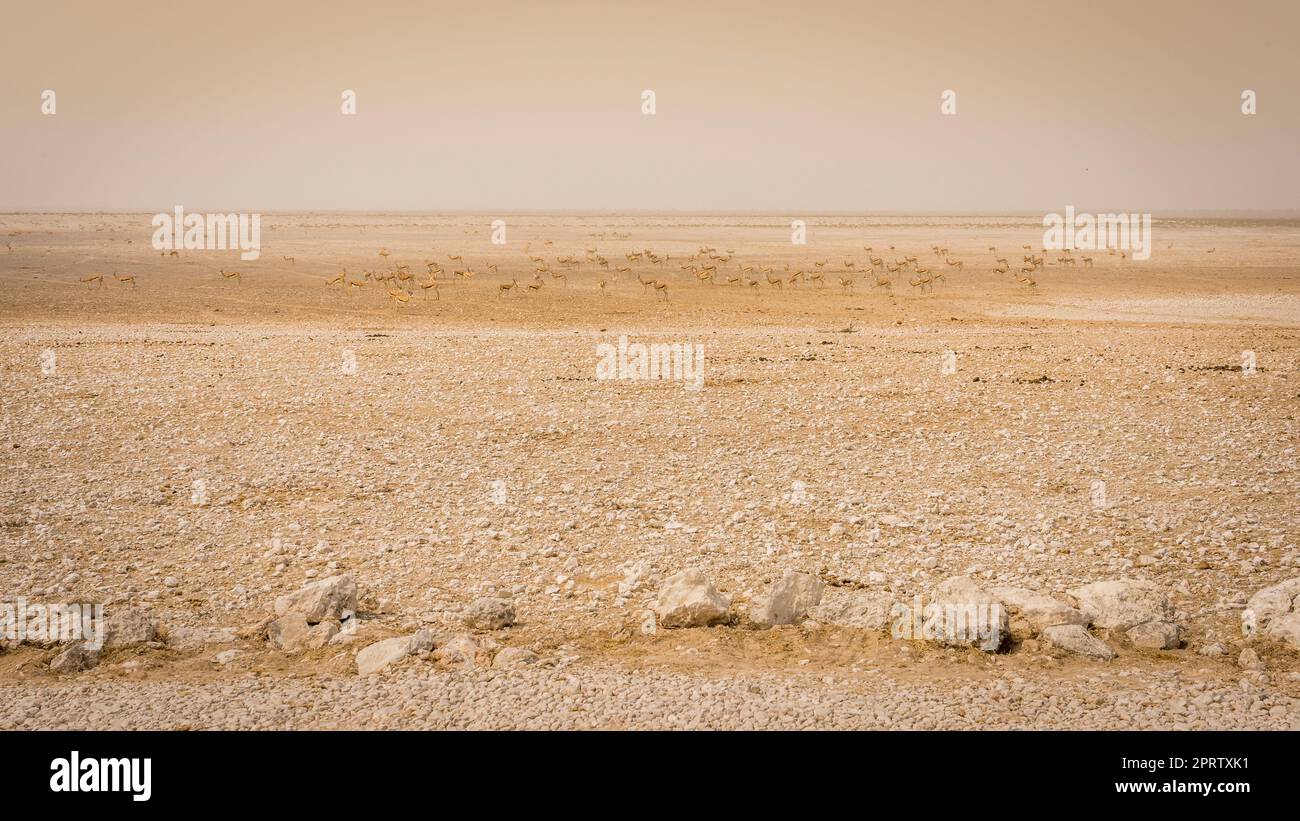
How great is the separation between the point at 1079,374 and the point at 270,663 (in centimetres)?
1500

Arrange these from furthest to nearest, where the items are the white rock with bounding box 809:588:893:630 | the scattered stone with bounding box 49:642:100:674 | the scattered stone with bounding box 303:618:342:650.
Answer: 1. the white rock with bounding box 809:588:893:630
2. the scattered stone with bounding box 303:618:342:650
3. the scattered stone with bounding box 49:642:100:674

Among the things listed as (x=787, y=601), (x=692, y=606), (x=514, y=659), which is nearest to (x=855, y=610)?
(x=787, y=601)

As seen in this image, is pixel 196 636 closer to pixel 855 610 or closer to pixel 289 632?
pixel 289 632

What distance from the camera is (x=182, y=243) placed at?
62.2m

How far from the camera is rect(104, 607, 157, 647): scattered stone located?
275 inches

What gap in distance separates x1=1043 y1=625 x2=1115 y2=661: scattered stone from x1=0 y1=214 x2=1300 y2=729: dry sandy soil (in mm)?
159

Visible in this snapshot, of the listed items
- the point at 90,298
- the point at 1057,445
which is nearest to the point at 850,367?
the point at 1057,445

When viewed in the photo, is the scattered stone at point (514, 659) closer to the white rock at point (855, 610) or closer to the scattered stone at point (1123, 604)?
the white rock at point (855, 610)

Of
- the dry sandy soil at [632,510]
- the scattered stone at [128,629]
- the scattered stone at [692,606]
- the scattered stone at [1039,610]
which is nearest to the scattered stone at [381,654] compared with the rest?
the dry sandy soil at [632,510]

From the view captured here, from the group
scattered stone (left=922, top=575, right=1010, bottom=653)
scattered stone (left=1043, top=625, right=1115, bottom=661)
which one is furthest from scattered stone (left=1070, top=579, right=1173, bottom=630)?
scattered stone (left=922, top=575, right=1010, bottom=653)

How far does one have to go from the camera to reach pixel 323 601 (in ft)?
24.0

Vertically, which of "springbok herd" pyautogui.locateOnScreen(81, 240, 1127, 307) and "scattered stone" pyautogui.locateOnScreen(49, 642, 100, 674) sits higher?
"springbok herd" pyautogui.locateOnScreen(81, 240, 1127, 307)

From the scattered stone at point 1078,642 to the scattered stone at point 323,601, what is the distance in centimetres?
524

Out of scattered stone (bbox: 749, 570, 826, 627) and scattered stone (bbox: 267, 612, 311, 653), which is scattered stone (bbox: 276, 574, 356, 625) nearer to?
scattered stone (bbox: 267, 612, 311, 653)
